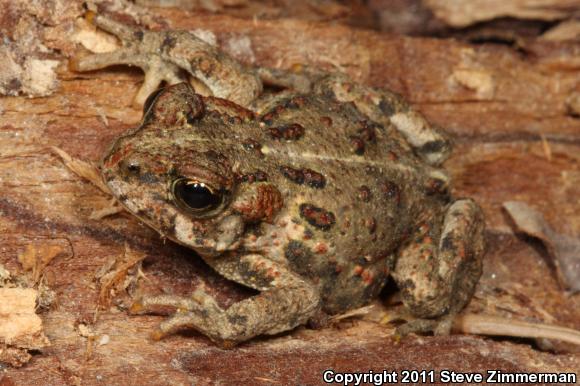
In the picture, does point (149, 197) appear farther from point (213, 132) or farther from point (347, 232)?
point (347, 232)

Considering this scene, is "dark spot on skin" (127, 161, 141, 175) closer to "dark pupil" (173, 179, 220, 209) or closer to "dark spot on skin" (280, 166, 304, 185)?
"dark pupil" (173, 179, 220, 209)

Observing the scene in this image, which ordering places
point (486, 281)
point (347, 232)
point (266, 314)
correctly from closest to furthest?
point (266, 314) < point (347, 232) < point (486, 281)

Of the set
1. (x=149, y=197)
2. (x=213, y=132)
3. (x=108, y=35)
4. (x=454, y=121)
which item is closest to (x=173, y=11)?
(x=108, y=35)

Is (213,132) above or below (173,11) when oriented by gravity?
below

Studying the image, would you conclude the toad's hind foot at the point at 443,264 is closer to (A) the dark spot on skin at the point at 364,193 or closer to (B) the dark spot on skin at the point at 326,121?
(A) the dark spot on skin at the point at 364,193

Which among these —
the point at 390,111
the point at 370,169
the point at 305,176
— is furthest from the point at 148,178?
the point at 390,111

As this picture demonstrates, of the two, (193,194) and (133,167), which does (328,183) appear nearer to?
(193,194)
